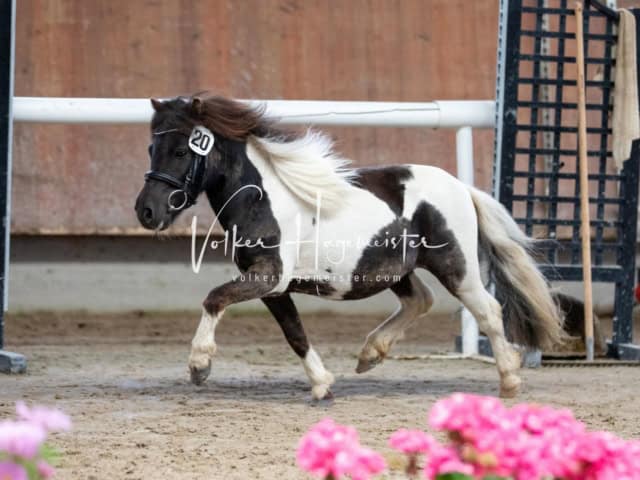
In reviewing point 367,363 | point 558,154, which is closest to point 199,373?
point 367,363

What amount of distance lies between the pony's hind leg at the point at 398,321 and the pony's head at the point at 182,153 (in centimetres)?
118

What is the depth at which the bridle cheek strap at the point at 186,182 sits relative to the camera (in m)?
4.92

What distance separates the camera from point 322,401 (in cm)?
514

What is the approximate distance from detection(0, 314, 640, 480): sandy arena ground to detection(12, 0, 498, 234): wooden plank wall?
3.51 feet

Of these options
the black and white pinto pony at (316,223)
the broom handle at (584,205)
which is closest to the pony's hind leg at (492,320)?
the black and white pinto pony at (316,223)

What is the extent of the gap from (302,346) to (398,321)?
2.19 feet

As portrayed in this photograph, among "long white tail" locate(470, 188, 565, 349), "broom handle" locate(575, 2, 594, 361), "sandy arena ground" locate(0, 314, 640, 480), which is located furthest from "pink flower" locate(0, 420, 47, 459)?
"broom handle" locate(575, 2, 594, 361)

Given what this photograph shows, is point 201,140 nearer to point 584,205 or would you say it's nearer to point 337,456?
point 584,205

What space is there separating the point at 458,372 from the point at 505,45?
1.98 metres

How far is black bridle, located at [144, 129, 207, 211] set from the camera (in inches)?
194

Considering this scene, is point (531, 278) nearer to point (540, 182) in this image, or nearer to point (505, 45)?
point (505, 45)

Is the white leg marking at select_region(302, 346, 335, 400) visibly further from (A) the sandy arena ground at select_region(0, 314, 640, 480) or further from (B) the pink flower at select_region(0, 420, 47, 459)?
(B) the pink flower at select_region(0, 420, 47, 459)

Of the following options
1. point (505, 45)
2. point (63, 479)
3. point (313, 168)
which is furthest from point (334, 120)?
point (63, 479)

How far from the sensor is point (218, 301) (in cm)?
481
